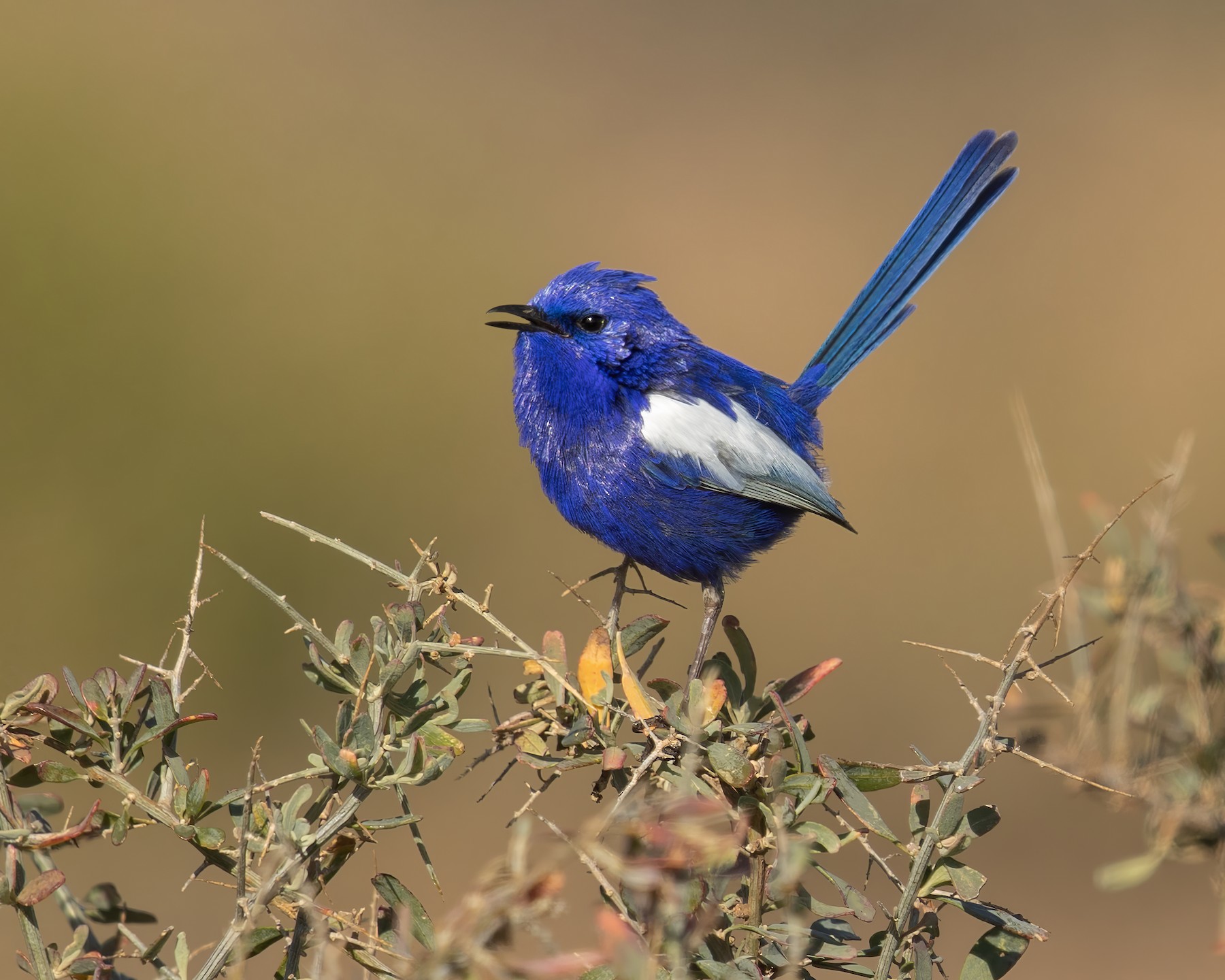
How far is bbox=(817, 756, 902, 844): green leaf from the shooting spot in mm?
1455

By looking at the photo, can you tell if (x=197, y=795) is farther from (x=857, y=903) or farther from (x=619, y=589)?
(x=619, y=589)

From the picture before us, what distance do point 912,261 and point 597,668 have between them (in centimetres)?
295

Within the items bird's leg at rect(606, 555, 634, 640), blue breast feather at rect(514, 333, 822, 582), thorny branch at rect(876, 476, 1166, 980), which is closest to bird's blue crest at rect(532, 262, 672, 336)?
blue breast feather at rect(514, 333, 822, 582)

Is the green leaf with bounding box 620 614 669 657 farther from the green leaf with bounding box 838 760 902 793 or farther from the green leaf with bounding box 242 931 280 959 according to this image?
the green leaf with bounding box 242 931 280 959

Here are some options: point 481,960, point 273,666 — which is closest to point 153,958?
point 481,960

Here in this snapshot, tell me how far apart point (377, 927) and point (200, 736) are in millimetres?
4307

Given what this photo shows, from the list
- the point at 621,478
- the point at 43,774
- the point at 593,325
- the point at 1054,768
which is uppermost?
the point at 593,325

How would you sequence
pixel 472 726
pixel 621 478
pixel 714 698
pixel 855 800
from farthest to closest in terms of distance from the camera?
pixel 621 478, pixel 714 698, pixel 472 726, pixel 855 800

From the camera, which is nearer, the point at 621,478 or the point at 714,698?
the point at 714,698

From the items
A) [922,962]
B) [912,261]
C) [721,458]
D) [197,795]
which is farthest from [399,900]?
[912,261]

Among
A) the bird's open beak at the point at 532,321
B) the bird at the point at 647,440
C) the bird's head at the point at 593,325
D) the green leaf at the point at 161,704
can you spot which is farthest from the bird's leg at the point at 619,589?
the green leaf at the point at 161,704

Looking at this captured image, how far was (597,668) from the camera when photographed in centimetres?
207

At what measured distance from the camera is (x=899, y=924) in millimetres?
1396

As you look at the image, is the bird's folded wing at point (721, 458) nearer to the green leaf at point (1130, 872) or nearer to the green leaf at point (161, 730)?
the green leaf at point (1130, 872)
